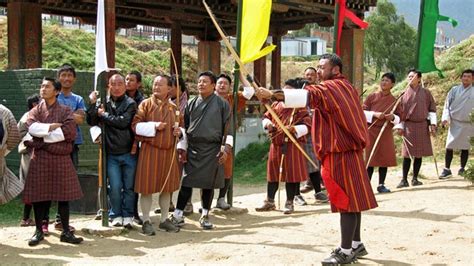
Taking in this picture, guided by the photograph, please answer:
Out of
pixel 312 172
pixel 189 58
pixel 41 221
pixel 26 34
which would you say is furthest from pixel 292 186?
pixel 189 58

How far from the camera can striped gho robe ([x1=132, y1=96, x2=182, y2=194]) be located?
19.6 ft

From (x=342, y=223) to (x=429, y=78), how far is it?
39.6 ft

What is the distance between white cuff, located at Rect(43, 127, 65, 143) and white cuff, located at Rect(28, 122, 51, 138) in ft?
0.15

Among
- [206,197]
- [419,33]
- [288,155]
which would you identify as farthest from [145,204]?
[419,33]

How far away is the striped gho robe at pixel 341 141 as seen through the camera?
4.47 metres

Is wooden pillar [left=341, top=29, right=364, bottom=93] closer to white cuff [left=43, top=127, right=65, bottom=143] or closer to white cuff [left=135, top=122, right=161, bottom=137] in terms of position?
white cuff [left=135, top=122, right=161, bottom=137]

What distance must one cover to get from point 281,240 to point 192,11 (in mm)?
10141

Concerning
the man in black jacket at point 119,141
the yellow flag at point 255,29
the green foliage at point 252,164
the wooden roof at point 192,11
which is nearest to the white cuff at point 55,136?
the man in black jacket at point 119,141

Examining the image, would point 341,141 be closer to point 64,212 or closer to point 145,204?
point 145,204

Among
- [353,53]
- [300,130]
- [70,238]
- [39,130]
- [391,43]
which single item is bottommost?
[70,238]

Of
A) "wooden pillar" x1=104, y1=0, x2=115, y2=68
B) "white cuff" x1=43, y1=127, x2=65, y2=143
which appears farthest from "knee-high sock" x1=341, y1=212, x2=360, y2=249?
"wooden pillar" x1=104, y1=0, x2=115, y2=68

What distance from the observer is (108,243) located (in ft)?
18.5

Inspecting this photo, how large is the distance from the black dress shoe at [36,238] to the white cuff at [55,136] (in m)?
0.88

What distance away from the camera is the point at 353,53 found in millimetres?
14500
